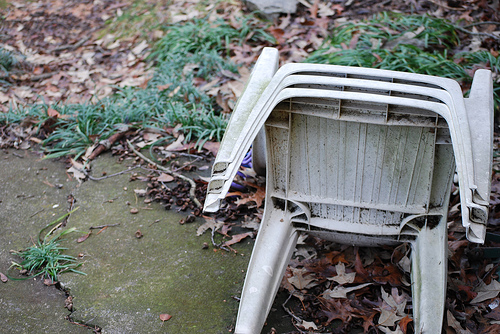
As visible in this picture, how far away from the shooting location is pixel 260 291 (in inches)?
90.9

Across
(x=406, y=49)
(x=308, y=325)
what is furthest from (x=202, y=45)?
(x=308, y=325)

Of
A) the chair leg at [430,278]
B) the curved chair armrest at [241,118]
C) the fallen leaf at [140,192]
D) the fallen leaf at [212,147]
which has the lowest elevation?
the fallen leaf at [140,192]

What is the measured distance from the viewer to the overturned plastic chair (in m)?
2.07

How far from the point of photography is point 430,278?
Answer: 2287mm

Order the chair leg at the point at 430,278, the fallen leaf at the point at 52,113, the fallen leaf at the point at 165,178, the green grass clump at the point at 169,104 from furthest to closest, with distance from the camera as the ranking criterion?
the fallen leaf at the point at 52,113 < the green grass clump at the point at 169,104 < the fallen leaf at the point at 165,178 < the chair leg at the point at 430,278

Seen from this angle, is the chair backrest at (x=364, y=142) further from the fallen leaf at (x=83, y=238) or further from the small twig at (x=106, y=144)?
the small twig at (x=106, y=144)

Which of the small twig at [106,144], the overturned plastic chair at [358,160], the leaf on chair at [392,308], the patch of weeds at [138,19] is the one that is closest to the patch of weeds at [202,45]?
the patch of weeds at [138,19]

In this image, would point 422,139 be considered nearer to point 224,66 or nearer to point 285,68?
point 285,68

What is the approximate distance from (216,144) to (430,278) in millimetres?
2227

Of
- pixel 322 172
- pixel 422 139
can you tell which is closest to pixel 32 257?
pixel 322 172

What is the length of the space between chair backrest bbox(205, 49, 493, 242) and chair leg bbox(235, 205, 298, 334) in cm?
13

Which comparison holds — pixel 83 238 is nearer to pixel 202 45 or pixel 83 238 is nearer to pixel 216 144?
pixel 216 144

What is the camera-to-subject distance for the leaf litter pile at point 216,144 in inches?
103

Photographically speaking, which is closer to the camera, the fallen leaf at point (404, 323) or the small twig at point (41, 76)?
the fallen leaf at point (404, 323)
